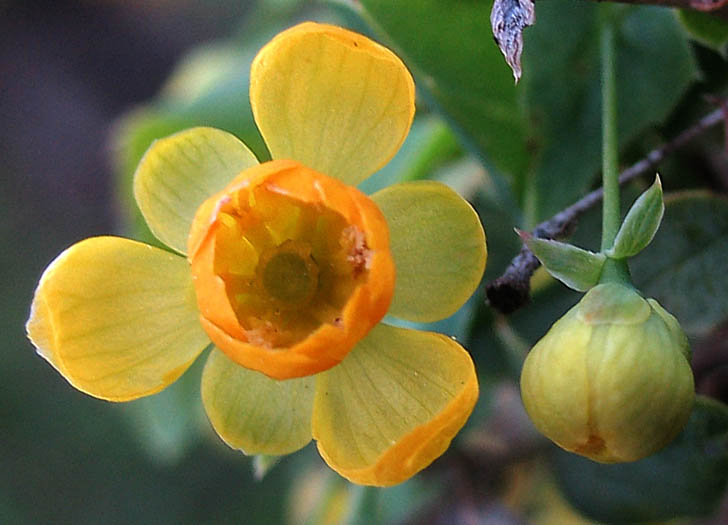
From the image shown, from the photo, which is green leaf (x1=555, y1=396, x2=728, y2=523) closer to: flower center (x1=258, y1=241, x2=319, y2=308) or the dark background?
flower center (x1=258, y1=241, x2=319, y2=308)

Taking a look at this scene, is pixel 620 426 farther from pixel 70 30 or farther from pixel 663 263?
pixel 70 30

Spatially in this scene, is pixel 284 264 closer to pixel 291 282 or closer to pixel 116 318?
pixel 291 282

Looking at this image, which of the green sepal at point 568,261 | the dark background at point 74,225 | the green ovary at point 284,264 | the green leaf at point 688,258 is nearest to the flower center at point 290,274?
the green ovary at point 284,264

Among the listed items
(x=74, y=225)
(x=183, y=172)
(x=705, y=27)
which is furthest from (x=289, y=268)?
(x=74, y=225)

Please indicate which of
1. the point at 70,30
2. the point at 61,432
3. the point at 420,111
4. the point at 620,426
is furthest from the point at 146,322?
the point at 70,30

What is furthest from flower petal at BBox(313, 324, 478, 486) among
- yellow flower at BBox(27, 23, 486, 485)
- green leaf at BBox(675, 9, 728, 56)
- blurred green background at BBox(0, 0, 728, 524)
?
green leaf at BBox(675, 9, 728, 56)

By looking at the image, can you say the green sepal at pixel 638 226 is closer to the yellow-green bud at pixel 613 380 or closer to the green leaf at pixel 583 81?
the yellow-green bud at pixel 613 380
